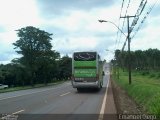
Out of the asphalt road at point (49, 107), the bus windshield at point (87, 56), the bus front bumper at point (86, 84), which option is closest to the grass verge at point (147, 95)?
the asphalt road at point (49, 107)

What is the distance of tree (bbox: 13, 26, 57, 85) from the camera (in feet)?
280

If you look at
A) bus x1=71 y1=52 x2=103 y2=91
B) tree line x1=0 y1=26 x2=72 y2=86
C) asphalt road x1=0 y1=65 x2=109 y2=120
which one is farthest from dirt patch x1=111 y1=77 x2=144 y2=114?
tree line x1=0 y1=26 x2=72 y2=86

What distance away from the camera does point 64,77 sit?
12825 cm

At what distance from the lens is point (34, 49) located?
284 feet

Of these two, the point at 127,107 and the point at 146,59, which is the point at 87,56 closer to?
the point at 127,107

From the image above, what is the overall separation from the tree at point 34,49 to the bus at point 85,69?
4655 cm

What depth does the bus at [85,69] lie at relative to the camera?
38.2m

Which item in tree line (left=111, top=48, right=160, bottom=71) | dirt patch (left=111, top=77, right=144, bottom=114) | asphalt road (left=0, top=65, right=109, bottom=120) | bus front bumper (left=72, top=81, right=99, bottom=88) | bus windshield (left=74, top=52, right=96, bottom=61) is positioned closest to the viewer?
asphalt road (left=0, top=65, right=109, bottom=120)

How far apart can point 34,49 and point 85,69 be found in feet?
162

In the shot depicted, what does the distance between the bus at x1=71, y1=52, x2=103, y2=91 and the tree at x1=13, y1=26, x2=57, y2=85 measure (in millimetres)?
46555

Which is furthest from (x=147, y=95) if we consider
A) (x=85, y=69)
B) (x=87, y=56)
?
(x=85, y=69)

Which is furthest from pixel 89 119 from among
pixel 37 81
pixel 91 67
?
pixel 37 81

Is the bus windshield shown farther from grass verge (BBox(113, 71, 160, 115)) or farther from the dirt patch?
the dirt patch

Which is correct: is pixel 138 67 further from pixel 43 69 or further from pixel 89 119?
pixel 89 119
